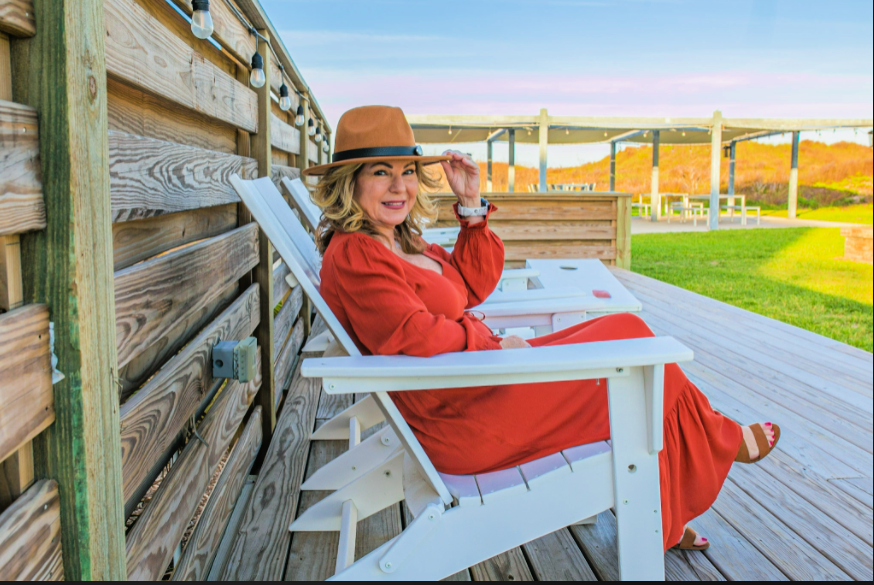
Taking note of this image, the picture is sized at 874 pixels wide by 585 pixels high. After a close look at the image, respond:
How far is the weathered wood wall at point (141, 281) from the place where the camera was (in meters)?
0.72

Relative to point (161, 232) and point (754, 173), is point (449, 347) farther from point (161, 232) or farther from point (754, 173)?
point (754, 173)

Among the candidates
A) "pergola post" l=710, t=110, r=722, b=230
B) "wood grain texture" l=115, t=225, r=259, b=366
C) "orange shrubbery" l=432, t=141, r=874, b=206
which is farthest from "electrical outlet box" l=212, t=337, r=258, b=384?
"orange shrubbery" l=432, t=141, r=874, b=206

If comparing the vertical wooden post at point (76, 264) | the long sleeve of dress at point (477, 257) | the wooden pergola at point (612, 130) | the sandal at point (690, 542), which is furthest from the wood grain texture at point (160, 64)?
the wooden pergola at point (612, 130)

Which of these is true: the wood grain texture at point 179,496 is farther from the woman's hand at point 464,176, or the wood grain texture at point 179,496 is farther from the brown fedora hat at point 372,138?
the woman's hand at point 464,176

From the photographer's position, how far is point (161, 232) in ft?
4.58

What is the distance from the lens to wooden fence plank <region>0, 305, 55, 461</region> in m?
0.67

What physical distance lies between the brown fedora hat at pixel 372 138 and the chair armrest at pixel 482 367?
1.98ft

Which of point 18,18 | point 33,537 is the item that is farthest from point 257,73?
point 33,537

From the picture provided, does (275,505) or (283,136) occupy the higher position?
(283,136)

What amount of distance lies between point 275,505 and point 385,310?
0.97 meters

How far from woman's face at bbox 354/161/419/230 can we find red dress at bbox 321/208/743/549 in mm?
167

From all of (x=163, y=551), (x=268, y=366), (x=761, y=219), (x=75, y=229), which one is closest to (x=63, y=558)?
(x=75, y=229)

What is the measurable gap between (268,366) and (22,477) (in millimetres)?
1766

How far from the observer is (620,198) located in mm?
7305
